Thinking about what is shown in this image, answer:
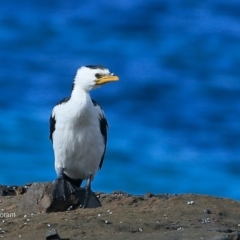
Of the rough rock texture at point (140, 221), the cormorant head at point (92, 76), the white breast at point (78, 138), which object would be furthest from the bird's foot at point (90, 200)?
the cormorant head at point (92, 76)

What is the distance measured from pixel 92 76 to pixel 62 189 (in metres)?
1.22

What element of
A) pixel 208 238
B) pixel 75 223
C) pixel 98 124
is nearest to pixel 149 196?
pixel 98 124

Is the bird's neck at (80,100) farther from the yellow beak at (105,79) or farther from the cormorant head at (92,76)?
the yellow beak at (105,79)

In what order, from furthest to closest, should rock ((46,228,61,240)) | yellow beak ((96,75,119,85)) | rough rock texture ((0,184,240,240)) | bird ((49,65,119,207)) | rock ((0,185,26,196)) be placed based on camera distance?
1. rock ((0,185,26,196))
2. bird ((49,65,119,207))
3. yellow beak ((96,75,119,85))
4. rough rock texture ((0,184,240,240))
5. rock ((46,228,61,240))

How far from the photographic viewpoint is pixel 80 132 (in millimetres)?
10773

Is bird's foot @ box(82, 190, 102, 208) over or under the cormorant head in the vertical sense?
under

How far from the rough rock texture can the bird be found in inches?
34.2

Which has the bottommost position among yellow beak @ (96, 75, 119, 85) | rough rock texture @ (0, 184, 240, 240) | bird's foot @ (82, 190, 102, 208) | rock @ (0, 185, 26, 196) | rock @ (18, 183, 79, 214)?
rough rock texture @ (0, 184, 240, 240)

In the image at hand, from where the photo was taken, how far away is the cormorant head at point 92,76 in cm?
1046

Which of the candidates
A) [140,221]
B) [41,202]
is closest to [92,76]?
[41,202]

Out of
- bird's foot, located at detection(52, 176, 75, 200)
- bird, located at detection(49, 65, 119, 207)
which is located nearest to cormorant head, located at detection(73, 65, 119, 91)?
bird, located at detection(49, 65, 119, 207)

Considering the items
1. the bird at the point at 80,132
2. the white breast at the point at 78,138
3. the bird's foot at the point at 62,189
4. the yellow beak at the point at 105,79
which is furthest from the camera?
the white breast at the point at 78,138

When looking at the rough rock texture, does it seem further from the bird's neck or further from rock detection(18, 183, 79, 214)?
the bird's neck

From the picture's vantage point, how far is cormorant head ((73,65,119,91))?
1046cm
